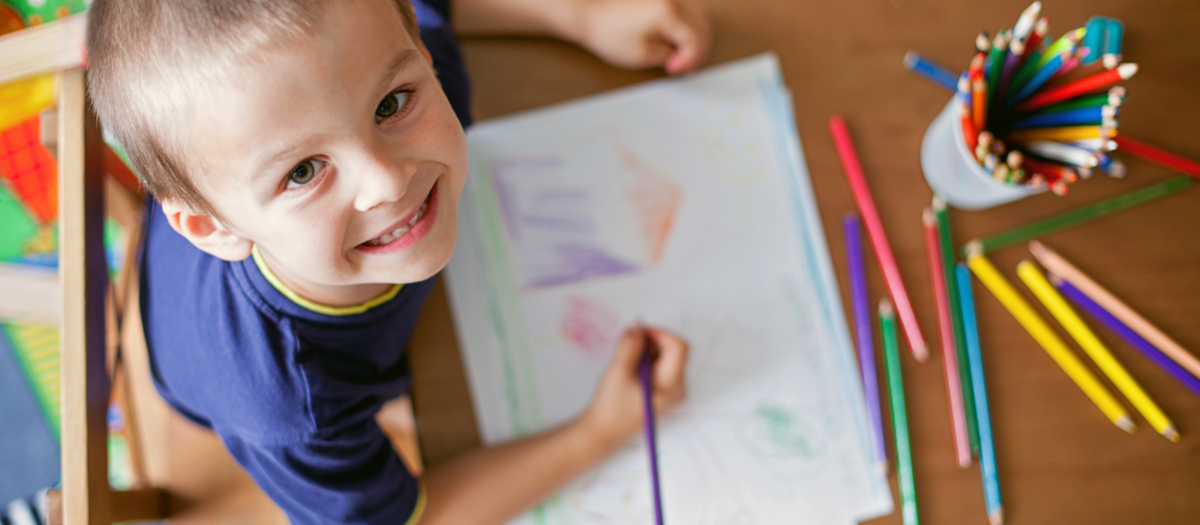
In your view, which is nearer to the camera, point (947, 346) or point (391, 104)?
point (391, 104)

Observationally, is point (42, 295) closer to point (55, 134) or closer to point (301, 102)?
point (55, 134)

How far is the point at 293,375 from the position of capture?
1.37 feet

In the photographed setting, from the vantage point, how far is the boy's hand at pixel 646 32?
1.81ft

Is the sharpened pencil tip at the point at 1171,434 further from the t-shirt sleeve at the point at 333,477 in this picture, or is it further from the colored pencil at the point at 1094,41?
the t-shirt sleeve at the point at 333,477

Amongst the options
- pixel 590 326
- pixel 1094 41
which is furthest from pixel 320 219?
pixel 1094 41

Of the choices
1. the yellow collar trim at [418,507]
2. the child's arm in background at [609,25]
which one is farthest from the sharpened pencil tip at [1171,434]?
the yellow collar trim at [418,507]

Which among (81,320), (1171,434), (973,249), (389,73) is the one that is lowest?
(1171,434)

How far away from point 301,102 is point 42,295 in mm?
417

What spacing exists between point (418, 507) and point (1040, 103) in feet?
1.73

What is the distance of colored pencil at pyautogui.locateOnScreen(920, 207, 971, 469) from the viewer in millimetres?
517

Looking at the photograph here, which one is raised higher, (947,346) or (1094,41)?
(1094,41)

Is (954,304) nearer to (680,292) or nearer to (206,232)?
(680,292)

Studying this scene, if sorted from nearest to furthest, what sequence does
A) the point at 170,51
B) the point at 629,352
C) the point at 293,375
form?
the point at 170,51
the point at 293,375
the point at 629,352

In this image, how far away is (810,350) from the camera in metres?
0.53
